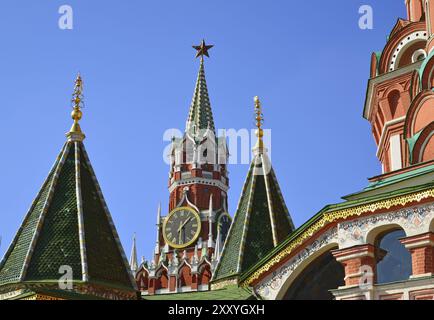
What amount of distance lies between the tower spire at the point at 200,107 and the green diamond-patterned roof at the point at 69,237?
139 ft

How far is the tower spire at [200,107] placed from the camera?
190 feet

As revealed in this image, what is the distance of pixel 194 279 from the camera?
175ft

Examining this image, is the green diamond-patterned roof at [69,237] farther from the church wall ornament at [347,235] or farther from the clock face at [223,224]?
the clock face at [223,224]

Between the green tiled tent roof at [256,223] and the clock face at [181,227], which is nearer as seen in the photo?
the green tiled tent roof at [256,223]

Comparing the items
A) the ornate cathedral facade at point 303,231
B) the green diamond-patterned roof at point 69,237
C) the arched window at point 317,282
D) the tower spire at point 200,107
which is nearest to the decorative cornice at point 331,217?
the ornate cathedral facade at point 303,231

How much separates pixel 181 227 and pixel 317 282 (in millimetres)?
43352

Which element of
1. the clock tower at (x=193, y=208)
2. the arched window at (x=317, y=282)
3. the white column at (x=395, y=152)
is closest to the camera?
the arched window at (x=317, y=282)

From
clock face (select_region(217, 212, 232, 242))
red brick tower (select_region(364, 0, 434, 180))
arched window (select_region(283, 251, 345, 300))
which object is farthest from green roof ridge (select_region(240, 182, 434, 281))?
clock face (select_region(217, 212, 232, 242))

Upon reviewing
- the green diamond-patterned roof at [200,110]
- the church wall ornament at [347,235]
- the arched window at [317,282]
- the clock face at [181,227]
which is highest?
the green diamond-patterned roof at [200,110]

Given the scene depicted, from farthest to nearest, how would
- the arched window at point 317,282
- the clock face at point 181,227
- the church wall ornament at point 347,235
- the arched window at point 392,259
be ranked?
the clock face at point 181,227
the arched window at point 317,282
the arched window at point 392,259
the church wall ornament at point 347,235

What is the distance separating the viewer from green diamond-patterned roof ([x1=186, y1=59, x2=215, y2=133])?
58.3 m

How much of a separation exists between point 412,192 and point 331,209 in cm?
150

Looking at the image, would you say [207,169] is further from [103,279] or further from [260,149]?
[103,279]

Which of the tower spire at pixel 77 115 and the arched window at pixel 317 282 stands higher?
the tower spire at pixel 77 115
